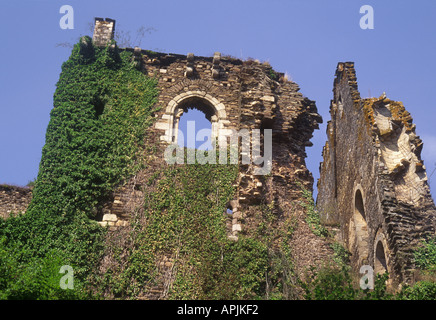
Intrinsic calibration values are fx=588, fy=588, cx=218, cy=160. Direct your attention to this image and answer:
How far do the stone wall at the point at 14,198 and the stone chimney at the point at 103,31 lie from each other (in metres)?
4.42

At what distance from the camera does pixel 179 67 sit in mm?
16109

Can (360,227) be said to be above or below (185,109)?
below

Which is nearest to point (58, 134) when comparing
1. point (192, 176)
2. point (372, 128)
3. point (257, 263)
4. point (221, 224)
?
point (192, 176)

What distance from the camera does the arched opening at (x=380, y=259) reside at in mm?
13922

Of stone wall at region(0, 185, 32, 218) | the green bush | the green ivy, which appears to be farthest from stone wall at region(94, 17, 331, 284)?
stone wall at region(0, 185, 32, 218)

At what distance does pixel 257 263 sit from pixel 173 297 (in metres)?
2.00

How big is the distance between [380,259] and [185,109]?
20.5 feet

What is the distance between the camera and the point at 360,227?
15414 mm

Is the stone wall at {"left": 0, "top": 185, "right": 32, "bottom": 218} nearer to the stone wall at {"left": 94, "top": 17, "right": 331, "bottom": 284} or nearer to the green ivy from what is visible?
the green ivy

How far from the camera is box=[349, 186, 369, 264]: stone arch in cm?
1492

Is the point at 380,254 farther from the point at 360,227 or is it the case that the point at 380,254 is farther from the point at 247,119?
the point at 247,119

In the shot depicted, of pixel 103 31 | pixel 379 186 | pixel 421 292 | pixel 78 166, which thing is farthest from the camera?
pixel 103 31

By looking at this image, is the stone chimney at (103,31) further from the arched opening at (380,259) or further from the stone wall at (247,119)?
the arched opening at (380,259)

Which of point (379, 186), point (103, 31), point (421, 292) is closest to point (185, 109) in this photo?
point (103, 31)
